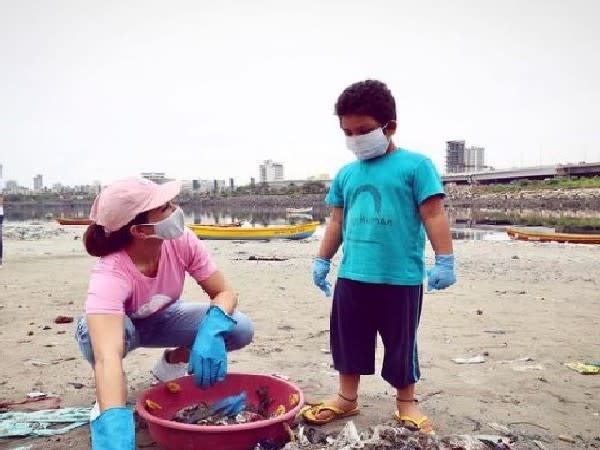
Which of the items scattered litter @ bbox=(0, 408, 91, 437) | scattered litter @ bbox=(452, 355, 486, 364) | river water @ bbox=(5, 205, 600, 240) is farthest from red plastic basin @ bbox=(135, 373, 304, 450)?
river water @ bbox=(5, 205, 600, 240)

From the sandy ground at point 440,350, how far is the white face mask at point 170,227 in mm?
1063

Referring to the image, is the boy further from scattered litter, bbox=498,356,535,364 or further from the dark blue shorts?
scattered litter, bbox=498,356,535,364

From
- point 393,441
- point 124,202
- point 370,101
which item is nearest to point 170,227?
point 124,202

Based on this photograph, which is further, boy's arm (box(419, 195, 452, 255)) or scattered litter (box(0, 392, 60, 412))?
scattered litter (box(0, 392, 60, 412))

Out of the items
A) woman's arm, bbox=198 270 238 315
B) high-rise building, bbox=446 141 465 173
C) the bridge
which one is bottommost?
woman's arm, bbox=198 270 238 315

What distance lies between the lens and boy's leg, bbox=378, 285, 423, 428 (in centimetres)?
308

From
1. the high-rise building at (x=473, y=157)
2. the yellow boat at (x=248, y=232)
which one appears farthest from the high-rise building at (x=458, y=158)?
the yellow boat at (x=248, y=232)

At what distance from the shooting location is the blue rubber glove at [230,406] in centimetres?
309

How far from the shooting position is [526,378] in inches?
153

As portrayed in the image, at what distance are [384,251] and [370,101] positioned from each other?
805mm

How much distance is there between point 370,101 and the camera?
3104 mm

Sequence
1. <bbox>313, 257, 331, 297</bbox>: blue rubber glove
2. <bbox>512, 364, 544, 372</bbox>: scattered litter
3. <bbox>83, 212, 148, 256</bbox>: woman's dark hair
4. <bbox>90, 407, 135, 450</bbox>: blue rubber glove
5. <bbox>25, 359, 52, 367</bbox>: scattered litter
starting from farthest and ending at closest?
<bbox>25, 359, 52, 367</bbox>: scattered litter < <bbox>512, 364, 544, 372</bbox>: scattered litter < <bbox>313, 257, 331, 297</bbox>: blue rubber glove < <bbox>83, 212, 148, 256</bbox>: woman's dark hair < <bbox>90, 407, 135, 450</bbox>: blue rubber glove

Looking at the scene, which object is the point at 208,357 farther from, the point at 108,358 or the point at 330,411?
the point at 330,411

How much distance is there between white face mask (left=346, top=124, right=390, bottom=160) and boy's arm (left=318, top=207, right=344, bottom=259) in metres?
0.44
